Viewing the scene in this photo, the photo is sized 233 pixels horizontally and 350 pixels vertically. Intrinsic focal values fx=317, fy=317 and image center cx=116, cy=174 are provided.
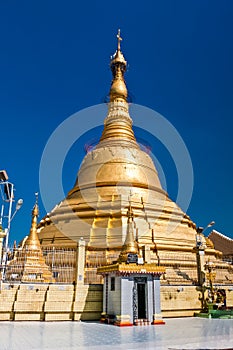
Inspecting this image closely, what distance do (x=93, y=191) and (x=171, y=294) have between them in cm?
1221

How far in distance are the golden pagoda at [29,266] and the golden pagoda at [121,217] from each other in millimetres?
2550

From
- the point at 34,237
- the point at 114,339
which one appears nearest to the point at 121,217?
the point at 34,237

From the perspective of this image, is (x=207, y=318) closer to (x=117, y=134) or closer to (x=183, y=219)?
(x=183, y=219)

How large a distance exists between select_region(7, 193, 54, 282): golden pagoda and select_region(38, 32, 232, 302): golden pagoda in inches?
100

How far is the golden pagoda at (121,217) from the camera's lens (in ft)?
68.2

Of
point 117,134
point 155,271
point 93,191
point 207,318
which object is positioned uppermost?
point 117,134

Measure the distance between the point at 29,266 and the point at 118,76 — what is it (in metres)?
27.3

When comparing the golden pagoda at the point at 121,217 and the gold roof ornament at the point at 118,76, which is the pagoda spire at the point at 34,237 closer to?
the golden pagoda at the point at 121,217

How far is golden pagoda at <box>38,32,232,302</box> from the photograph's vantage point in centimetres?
2078

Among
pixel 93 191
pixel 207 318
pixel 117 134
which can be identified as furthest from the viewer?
pixel 117 134

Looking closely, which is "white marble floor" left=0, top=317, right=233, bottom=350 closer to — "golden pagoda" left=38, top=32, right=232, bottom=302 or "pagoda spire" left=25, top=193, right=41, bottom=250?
"golden pagoda" left=38, top=32, right=232, bottom=302

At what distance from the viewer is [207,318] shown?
16297mm

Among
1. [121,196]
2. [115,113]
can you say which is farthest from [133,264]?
[115,113]

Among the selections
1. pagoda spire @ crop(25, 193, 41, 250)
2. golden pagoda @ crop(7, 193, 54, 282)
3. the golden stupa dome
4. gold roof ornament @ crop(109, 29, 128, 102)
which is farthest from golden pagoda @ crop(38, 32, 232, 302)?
gold roof ornament @ crop(109, 29, 128, 102)
